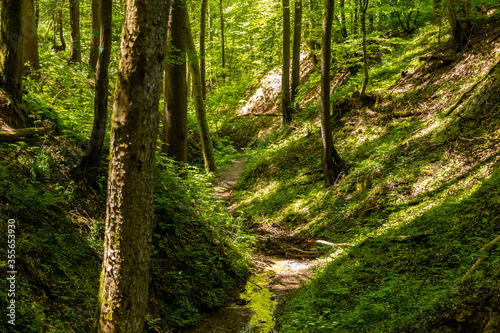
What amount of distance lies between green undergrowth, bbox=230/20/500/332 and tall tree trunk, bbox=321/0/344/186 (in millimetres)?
382

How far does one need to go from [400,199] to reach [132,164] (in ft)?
22.7

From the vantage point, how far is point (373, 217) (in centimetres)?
837

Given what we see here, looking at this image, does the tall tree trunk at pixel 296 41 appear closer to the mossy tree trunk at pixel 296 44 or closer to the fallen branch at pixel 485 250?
the mossy tree trunk at pixel 296 44

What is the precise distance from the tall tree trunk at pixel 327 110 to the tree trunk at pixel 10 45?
7.36 m

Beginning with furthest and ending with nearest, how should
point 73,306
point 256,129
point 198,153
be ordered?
point 256,129 → point 198,153 → point 73,306

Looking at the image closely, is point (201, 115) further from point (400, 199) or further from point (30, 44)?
point (400, 199)

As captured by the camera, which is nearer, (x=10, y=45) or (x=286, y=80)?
(x=10, y=45)

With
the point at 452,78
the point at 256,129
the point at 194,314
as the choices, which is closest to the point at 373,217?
the point at 194,314

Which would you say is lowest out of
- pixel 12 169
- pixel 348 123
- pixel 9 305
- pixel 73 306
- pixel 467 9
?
pixel 73 306

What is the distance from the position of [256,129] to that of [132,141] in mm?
19381

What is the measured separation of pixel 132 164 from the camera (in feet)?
10.4

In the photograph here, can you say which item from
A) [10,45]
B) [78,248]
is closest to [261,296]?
[78,248]

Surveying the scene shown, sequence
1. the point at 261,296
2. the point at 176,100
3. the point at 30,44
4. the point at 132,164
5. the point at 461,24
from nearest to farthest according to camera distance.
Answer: the point at 132,164, the point at 261,296, the point at 30,44, the point at 176,100, the point at 461,24

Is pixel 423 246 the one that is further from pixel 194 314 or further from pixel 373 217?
pixel 194 314
